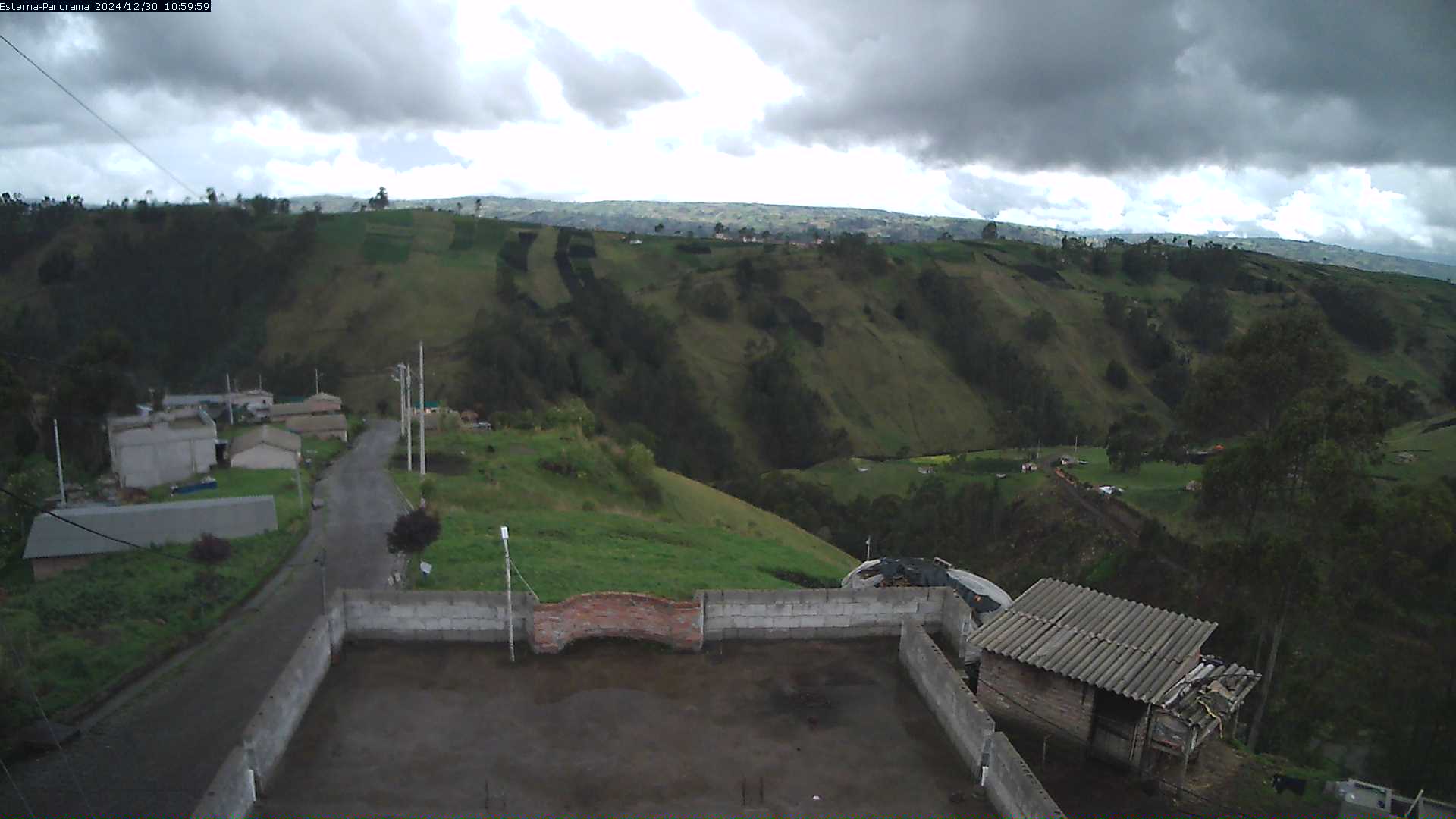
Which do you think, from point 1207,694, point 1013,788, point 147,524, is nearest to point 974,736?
point 1013,788

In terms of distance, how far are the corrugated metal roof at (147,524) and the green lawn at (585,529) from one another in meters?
6.40

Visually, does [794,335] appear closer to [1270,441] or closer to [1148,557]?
[1148,557]

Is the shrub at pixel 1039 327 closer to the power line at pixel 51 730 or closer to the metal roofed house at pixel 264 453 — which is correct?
the metal roofed house at pixel 264 453

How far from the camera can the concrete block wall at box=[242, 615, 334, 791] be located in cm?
950

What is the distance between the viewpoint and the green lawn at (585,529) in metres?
27.1

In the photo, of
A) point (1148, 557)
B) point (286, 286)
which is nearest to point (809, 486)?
point (1148, 557)

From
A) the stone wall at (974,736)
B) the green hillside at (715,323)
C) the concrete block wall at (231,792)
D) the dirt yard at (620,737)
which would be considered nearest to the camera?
the concrete block wall at (231,792)

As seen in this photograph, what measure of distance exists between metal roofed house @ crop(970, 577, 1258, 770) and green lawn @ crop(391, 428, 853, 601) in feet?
41.2

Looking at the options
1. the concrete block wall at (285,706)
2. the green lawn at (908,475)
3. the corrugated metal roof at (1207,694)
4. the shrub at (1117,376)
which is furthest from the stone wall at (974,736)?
the shrub at (1117,376)

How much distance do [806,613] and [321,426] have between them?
169 feet

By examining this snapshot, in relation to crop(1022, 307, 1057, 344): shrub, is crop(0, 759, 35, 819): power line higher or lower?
lower

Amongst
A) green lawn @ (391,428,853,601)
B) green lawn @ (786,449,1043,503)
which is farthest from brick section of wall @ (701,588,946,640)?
green lawn @ (786,449,1043,503)

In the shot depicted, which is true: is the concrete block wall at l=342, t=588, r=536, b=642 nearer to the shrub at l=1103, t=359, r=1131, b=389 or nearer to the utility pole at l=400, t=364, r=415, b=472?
the utility pole at l=400, t=364, r=415, b=472

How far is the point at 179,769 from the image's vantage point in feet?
55.7
